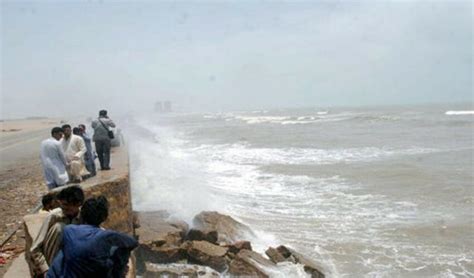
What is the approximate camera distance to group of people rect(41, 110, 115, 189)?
21.2 ft

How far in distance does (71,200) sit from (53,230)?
0.77ft

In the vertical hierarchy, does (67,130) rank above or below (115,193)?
above

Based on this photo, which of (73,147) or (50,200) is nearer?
(50,200)

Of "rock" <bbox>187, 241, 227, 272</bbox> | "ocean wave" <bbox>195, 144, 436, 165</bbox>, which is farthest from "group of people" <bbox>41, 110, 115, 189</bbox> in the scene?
"ocean wave" <bbox>195, 144, 436, 165</bbox>

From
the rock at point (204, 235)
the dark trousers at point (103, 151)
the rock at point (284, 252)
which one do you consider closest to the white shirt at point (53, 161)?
the dark trousers at point (103, 151)

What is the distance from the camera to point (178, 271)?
6762 mm

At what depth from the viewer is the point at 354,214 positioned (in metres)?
10.7

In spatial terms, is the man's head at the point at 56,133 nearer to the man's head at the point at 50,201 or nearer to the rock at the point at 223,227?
the man's head at the point at 50,201

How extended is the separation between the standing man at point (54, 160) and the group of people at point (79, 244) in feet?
11.3

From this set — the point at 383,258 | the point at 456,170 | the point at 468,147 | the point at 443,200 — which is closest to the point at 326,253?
the point at 383,258

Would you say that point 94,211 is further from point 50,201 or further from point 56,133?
point 56,133

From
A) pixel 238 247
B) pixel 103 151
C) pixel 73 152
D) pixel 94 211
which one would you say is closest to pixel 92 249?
pixel 94 211

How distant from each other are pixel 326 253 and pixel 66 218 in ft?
19.7

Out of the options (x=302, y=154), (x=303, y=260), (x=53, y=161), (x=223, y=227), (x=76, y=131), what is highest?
(x=76, y=131)
